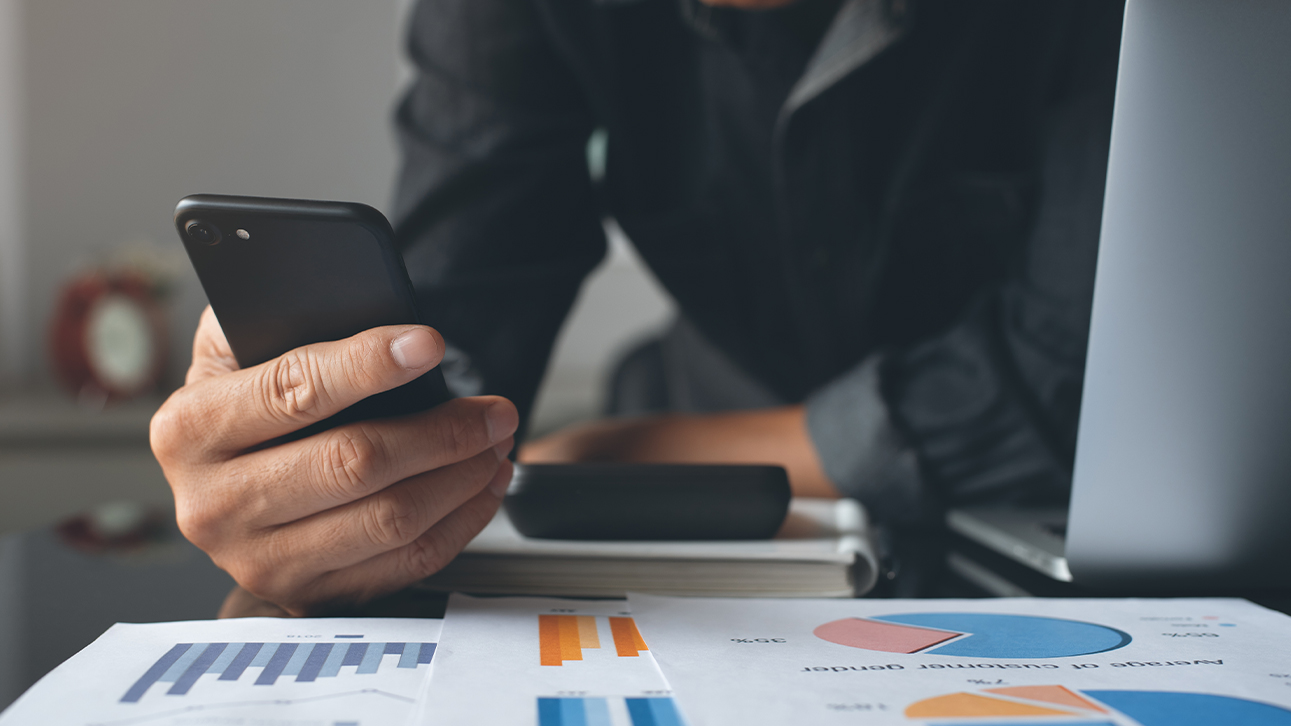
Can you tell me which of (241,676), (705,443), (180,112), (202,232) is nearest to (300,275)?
(202,232)

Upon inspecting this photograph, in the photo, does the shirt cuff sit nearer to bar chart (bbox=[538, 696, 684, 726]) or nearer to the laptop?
the laptop

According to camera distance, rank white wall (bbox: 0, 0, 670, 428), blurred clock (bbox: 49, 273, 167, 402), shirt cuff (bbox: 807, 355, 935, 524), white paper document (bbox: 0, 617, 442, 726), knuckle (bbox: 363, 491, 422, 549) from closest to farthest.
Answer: white paper document (bbox: 0, 617, 442, 726) < knuckle (bbox: 363, 491, 422, 549) < shirt cuff (bbox: 807, 355, 935, 524) < blurred clock (bbox: 49, 273, 167, 402) < white wall (bbox: 0, 0, 670, 428)

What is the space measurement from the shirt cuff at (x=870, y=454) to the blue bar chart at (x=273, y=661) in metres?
0.39

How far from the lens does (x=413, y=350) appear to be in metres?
0.28

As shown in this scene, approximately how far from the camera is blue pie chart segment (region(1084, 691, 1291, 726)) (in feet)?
0.71

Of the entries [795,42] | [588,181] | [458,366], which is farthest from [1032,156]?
[458,366]

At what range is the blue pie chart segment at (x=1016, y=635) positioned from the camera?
0.89ft

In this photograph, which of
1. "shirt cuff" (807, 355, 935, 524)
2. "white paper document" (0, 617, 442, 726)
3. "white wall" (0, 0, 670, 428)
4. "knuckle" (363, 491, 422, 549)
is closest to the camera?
"white paper document" (0, 617, 442, 726)

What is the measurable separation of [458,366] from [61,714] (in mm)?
428

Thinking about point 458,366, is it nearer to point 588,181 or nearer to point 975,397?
point 588,181

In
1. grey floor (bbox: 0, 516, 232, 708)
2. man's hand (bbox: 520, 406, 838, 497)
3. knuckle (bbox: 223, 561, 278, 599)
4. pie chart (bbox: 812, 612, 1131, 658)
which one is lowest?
grey floor (bbox: 0, 516, 232, 708)

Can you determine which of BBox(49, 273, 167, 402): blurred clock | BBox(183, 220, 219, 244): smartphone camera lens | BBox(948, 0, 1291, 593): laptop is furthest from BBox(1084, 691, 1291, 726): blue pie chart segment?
BBox(49, 273, 167, 402): blurred clock

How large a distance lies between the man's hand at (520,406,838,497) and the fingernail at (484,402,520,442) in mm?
300

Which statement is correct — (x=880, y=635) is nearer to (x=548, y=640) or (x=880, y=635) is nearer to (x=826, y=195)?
(x=548, y=640)
